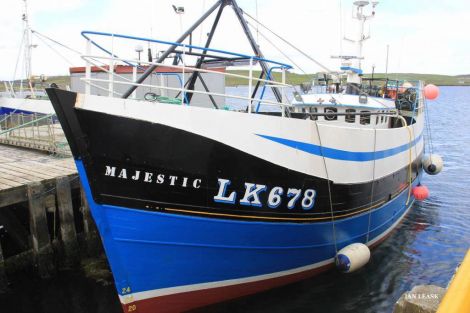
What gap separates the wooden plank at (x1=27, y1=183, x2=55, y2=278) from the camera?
9.47m

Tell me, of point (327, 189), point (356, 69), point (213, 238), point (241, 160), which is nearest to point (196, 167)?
point (241, 160)

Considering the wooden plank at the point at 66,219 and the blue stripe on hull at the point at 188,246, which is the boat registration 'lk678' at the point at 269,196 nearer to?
the blue stripe on hull at the point at 188,246

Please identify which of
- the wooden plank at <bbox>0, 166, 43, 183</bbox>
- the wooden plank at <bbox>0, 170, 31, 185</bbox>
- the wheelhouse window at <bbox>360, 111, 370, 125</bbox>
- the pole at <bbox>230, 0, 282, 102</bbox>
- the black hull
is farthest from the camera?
the wheelhouse window at <bbox>360, 111, 370, 125</bbox>

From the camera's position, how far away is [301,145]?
7.23 meters

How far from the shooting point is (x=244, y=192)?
6.68 meters

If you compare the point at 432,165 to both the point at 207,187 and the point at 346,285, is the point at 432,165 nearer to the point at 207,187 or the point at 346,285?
the point at 346,285

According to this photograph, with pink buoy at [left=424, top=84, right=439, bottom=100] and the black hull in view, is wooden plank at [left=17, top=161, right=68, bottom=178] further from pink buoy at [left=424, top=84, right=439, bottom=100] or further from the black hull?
pink buoy at [left=424, top=84, right=439, bottom=100]

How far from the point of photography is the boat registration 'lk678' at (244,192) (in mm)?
5969

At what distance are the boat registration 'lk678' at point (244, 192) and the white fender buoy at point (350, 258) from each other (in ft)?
5.29

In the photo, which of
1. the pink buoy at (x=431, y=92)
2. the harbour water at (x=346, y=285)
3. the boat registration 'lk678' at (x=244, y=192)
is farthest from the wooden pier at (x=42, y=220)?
the pink buoy at (x=431, y=92)

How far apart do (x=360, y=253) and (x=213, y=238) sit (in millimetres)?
3678

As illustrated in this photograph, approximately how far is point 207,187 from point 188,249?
113cm

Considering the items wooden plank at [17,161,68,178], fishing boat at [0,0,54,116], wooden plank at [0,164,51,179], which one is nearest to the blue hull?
wooden plank at [0,164,51,179]

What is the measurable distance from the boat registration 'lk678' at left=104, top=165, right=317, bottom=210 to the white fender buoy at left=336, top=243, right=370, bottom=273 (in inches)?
63.4
